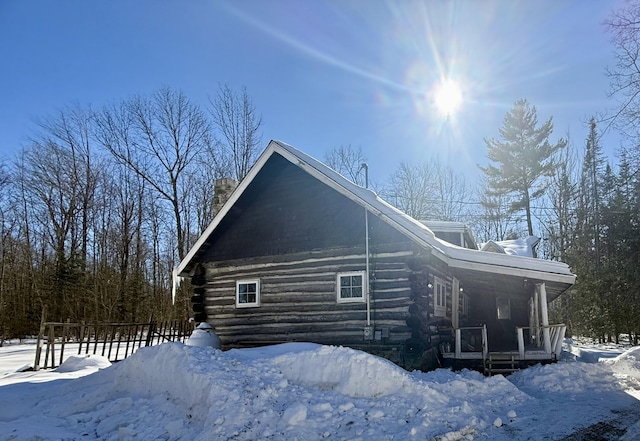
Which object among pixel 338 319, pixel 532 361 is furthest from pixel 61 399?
pixel 532 361

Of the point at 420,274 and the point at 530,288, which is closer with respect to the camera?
the point at 420,274

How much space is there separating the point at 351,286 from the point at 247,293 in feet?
11.9

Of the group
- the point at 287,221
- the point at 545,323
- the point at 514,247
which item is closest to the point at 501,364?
the point at 545,323

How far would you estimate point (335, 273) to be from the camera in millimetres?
13125

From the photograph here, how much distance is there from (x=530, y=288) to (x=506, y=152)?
22.5 m

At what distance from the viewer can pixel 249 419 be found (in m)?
6.47

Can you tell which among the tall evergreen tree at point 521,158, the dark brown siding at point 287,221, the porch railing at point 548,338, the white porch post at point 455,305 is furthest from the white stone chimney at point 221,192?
the tall evergreen tree at point 521,158

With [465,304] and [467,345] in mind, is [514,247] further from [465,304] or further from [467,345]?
[467,345]

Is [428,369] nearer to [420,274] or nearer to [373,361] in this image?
[420,274]

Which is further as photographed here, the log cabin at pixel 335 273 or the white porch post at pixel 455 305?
the white porch post at pixel 455 305

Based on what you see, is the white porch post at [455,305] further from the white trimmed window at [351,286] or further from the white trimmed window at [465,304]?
the white trimmed window at [351,286]

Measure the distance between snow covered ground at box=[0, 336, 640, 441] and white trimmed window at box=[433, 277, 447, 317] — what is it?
4196 mm

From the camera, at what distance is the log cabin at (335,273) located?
39.7 ft

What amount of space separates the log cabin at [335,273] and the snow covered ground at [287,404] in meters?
2.72
